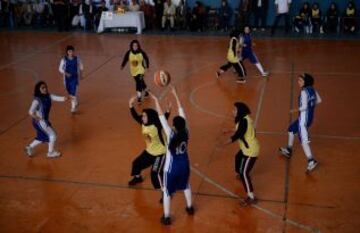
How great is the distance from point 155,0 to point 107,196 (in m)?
16.0

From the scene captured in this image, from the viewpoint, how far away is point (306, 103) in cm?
915

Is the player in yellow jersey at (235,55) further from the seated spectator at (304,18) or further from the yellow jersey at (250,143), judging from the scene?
the seated spectator at (304,18)

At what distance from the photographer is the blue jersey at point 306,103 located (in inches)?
360

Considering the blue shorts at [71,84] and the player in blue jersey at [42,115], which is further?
the blue shorts at [71,84]

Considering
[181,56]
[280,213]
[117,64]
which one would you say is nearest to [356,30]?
[181,56]

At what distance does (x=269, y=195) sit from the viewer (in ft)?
28.2

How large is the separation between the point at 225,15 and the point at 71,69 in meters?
12.0

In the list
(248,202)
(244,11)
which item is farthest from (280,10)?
(248,202)

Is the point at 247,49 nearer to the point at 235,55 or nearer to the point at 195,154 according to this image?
the point at 235,55

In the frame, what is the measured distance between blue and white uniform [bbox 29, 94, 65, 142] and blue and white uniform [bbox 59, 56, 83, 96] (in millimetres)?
2389

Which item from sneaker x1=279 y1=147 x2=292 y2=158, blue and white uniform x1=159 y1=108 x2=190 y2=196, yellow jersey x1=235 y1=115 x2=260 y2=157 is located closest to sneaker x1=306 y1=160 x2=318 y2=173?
sneaker x1=279 y1=147 x2=292 y2=158

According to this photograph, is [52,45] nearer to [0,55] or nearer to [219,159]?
[0,55]

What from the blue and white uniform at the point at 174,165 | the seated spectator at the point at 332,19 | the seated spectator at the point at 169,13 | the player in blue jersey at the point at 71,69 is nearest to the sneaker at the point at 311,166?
the blue and white uniform at the point at 174,165

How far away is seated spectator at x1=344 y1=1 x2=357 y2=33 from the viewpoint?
69.8ft
